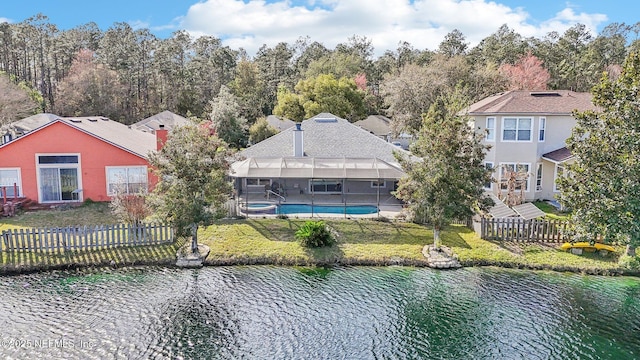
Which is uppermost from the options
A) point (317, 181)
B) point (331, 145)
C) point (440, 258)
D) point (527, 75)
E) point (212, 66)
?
point (212, 66)

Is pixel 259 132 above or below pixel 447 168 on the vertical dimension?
above

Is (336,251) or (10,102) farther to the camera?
(10,102)

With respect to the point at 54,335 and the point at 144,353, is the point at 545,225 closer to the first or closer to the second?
the point at 144,353

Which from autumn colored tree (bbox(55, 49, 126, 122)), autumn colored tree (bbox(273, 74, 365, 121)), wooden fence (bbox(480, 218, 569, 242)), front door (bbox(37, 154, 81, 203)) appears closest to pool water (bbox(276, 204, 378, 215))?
wooden fence (bbox(480, 218, 569, 242))

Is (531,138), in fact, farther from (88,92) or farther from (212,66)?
(212,66)

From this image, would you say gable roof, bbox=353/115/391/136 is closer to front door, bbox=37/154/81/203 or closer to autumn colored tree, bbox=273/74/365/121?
→ autumn colored tree, bbox=273/74/365/121

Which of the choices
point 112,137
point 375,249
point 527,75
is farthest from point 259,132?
point 527,75
